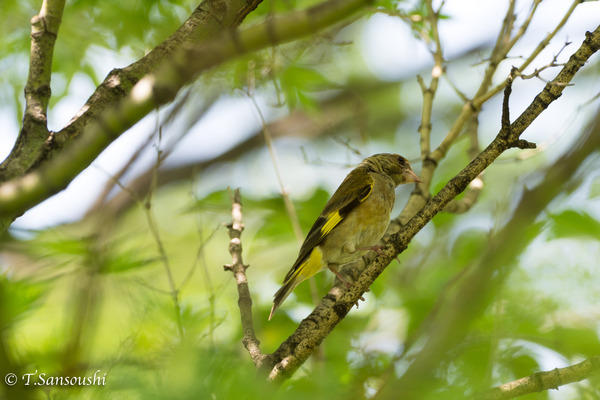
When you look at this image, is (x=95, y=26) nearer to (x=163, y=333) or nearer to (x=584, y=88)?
(x=163, y=333)

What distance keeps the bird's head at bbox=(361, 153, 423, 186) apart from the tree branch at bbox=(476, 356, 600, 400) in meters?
3.17

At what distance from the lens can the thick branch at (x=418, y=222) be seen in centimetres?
291

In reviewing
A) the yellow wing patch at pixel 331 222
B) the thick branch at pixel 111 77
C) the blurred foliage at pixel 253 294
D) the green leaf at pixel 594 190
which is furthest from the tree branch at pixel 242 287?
the green leaf at pixel 594 190

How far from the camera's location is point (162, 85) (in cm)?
216

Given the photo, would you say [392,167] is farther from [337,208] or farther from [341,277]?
[341,277]

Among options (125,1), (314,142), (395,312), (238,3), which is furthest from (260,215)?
(314,142)

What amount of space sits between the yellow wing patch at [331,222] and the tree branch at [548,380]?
231 cm

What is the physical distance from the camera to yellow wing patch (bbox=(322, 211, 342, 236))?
15.9 feet

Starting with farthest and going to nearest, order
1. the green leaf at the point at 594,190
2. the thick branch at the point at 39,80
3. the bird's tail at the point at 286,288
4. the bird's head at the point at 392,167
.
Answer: the bird's head at the point at 392,167 → the bird's tail at the point at 286,288 → the green leaf at the point at 594,190 → the thick branch at the point at 39,80

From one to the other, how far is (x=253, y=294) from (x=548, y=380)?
2521 mm

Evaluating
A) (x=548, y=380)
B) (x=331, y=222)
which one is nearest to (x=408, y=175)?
(x=331, y=222)

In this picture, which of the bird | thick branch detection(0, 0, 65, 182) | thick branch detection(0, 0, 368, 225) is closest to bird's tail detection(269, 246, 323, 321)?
the bird

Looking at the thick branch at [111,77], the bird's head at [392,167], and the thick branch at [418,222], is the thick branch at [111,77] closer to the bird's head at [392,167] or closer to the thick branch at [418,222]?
the thick branch at [418,222]

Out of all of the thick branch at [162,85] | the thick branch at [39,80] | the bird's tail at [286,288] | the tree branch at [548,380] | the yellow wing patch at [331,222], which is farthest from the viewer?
the yellow wing patch at [331,222]
